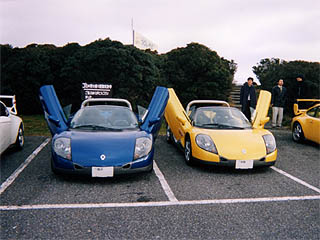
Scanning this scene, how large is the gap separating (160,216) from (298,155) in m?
5.03

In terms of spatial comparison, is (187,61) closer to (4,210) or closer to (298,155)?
(298,155)

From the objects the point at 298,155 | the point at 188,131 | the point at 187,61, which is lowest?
the point at 298,155

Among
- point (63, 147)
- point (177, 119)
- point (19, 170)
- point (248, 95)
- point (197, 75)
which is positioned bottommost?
point (19, 170)

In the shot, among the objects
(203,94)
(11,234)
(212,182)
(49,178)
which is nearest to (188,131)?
(212,182)

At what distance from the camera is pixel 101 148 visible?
477 cm

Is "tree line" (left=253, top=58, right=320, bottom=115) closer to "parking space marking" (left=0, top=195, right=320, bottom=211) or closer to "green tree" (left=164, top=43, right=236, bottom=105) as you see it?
"green tree" (left=164, top=43, right=236, bottom=105)

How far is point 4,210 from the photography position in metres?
3.71

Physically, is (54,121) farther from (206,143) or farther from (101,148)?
(206,143)

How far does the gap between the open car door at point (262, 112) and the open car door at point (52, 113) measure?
399cm

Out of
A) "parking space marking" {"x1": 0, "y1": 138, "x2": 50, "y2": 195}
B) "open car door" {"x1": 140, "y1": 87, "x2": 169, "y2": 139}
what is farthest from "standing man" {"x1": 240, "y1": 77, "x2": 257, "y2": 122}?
"parking space marking" {"x1": 0, "y1": 138, "x2": 50, "y2": 195}

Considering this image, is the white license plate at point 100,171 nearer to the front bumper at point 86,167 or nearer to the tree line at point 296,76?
the front bumper at point 86,167

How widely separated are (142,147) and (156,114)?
128cm

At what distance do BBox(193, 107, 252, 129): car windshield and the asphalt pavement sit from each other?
96 centimetres

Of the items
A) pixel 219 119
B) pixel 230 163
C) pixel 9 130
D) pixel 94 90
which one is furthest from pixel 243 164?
pixel 94 90
